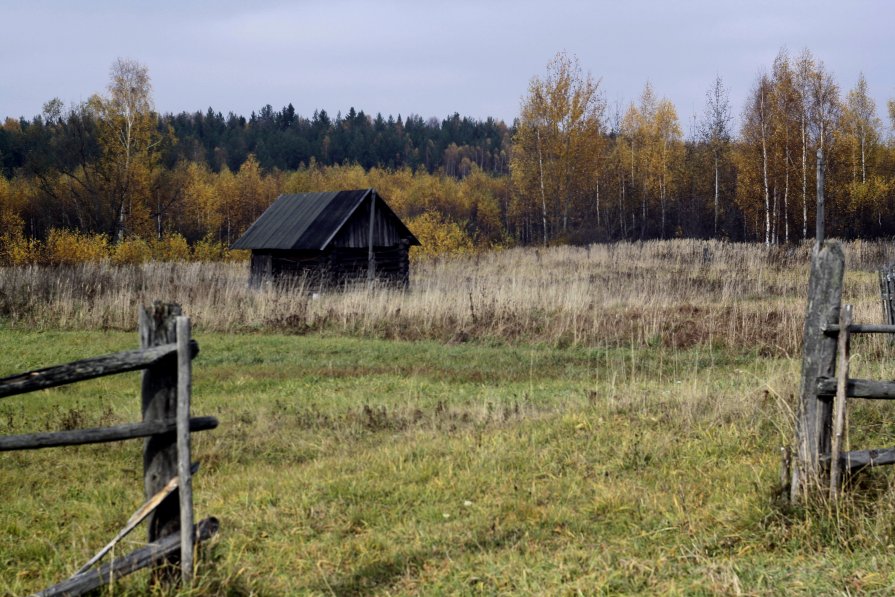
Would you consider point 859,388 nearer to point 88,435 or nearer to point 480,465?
point 480,465

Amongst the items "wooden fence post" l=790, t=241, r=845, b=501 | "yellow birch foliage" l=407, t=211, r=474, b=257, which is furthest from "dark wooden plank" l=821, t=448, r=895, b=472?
"yellow birch foliage" l=407, t=211, r=474, b=257

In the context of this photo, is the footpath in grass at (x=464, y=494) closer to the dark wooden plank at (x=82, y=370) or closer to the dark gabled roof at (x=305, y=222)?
the dark wooden plank at (x=82, y=370)

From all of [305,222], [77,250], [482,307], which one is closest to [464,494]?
[482,307]

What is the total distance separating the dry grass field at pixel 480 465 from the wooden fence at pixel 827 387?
0.75ft

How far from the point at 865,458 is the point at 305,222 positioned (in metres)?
20.3

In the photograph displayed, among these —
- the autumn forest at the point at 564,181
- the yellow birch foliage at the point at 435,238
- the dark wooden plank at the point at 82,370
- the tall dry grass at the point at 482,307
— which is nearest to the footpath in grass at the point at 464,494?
the dark wooden plank at the point at 82,370

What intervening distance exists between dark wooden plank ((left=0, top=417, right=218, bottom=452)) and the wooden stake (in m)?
3.73

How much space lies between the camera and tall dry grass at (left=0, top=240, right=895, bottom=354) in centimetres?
1462

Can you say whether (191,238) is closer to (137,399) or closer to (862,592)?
(137,399)

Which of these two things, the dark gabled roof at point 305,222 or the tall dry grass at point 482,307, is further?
Answer: the dark gabled roof at point 305,222

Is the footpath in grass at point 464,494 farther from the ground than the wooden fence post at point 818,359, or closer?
closer

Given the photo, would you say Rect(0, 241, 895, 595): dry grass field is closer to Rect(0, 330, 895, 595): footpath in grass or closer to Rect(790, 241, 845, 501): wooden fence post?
Rect(0, 330, 895, 595): footpath in grass

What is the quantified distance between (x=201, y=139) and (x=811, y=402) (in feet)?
347

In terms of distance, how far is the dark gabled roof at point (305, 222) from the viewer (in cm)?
2281
